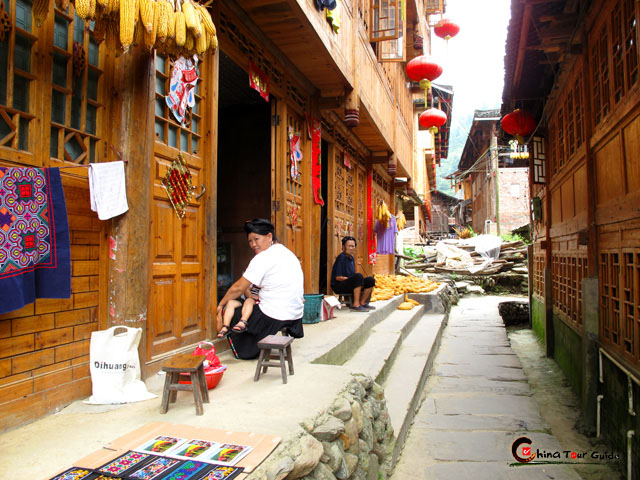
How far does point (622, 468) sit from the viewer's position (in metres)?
5.06

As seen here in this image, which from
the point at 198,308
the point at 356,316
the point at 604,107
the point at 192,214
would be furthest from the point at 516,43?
the point at 198,308

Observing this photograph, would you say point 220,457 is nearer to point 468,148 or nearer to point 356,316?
point 356,316

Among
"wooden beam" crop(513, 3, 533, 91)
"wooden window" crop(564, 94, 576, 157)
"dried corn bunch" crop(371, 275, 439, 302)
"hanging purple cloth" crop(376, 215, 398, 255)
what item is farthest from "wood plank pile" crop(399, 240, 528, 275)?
"wooden window" crop(564, 94, 576, 157)

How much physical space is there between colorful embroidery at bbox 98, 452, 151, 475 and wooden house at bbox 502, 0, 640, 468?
4793mm

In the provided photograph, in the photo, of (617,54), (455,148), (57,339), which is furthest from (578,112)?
(455,148)

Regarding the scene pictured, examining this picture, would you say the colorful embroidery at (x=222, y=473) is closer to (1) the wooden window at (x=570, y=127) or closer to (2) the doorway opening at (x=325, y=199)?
(1) the wooden window at (x=570, y=127)

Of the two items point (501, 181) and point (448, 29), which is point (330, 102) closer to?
point (448, 29)

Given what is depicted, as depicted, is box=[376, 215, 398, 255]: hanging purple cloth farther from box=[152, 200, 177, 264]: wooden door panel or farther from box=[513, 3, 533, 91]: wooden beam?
box=[152, 200, 177, 264]: wooden door panel

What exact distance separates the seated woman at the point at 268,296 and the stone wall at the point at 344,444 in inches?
42.7

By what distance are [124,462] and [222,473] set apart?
57 centimetres

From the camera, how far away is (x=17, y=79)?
123 inches

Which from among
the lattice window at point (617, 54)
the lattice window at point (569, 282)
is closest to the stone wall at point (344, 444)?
the lattice window at point (617, 54)

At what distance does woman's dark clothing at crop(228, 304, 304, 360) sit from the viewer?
489cm

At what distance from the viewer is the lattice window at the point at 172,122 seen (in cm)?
446
